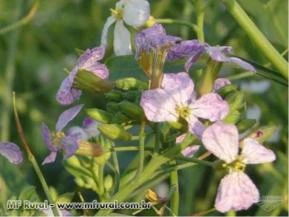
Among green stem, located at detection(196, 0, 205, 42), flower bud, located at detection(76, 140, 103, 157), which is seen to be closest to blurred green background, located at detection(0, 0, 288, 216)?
green stem, located at detection(196, 0, 205, 42)

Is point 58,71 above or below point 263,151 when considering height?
below

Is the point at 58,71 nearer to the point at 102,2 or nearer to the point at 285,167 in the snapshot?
the point at 102,2

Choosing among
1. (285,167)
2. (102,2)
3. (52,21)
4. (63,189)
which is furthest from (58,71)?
(285,167)

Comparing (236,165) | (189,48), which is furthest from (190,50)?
(236,165)

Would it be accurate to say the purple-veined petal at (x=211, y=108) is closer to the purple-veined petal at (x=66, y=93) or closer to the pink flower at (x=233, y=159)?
the pink flower at (x=233, y=159)

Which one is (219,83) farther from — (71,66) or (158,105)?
(71,66)

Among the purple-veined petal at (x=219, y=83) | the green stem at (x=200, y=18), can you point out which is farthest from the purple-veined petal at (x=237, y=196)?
the green stem at (x=200, y=18)
